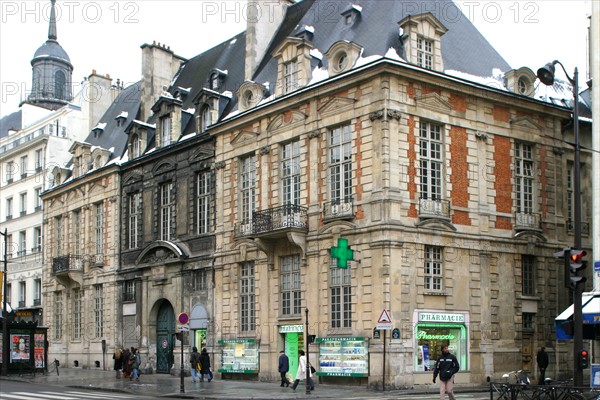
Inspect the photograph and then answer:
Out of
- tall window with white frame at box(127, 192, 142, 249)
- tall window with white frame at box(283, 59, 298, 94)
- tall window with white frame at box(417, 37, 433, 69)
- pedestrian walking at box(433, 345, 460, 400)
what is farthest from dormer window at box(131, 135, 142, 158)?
pedestrian walking at box(433, 345, 460, 400)

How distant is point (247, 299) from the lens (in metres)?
34.7

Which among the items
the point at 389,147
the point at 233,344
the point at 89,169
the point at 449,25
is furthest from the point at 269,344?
the point at 89,169

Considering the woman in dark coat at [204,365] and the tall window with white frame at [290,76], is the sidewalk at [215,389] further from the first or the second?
the tall window with white frame at [290,76]

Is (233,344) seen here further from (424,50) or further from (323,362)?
(424,50)

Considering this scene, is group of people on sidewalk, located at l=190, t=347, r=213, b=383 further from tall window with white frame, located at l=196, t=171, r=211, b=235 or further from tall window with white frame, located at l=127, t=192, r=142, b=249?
tall window with white frame, located at l=127, t=192, r=142, b=249

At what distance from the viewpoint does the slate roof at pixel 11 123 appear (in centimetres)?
6456

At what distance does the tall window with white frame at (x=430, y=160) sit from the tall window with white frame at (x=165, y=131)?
14.7 m

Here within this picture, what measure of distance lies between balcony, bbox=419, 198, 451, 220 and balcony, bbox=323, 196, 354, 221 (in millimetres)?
2369

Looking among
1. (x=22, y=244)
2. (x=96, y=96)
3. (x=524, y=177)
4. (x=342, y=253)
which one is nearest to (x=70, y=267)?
(x=22, y=244)

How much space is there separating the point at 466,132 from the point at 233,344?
12.2 m

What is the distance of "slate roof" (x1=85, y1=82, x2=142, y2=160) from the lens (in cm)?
4778

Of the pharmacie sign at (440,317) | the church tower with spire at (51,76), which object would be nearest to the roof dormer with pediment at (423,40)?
the pharmacie sign at (440,317)

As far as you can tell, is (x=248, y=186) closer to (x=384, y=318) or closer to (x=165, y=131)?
(x=165, y=131)

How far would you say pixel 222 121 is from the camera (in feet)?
119
